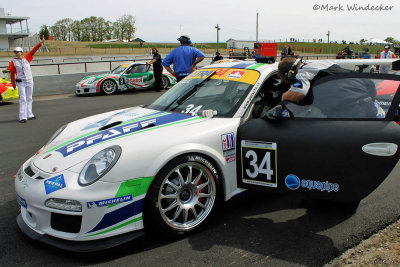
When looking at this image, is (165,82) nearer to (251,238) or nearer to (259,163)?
(259,163)

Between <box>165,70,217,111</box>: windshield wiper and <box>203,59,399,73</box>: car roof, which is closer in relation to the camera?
<box>203,59,399,73</box>: car roof

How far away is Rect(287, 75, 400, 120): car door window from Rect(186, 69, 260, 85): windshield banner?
2.10ft

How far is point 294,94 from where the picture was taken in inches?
128

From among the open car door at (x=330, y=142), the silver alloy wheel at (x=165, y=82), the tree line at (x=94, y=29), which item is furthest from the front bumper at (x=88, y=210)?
the tree line at (x=94, y=29)

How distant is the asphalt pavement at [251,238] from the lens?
272 cm

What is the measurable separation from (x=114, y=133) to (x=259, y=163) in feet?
4.33

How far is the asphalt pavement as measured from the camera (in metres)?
2.72

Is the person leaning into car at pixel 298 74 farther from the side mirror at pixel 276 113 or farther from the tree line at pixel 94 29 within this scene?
the tree line at pixel 94 29

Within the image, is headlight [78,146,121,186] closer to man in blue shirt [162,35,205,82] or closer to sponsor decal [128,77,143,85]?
man in blue shirt [162,35,205,82]

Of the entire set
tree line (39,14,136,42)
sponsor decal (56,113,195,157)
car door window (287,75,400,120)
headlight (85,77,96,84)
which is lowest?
sponsor decal (56,113,195,157)

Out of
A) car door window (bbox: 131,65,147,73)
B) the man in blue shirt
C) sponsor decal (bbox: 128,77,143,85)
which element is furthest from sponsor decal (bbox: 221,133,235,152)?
car door window (bbox: 131,65,147,73)

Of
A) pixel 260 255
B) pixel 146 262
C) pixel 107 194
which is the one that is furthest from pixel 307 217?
pixel 107 194

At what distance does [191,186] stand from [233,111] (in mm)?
883

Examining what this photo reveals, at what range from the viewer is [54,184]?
271 centimetres
